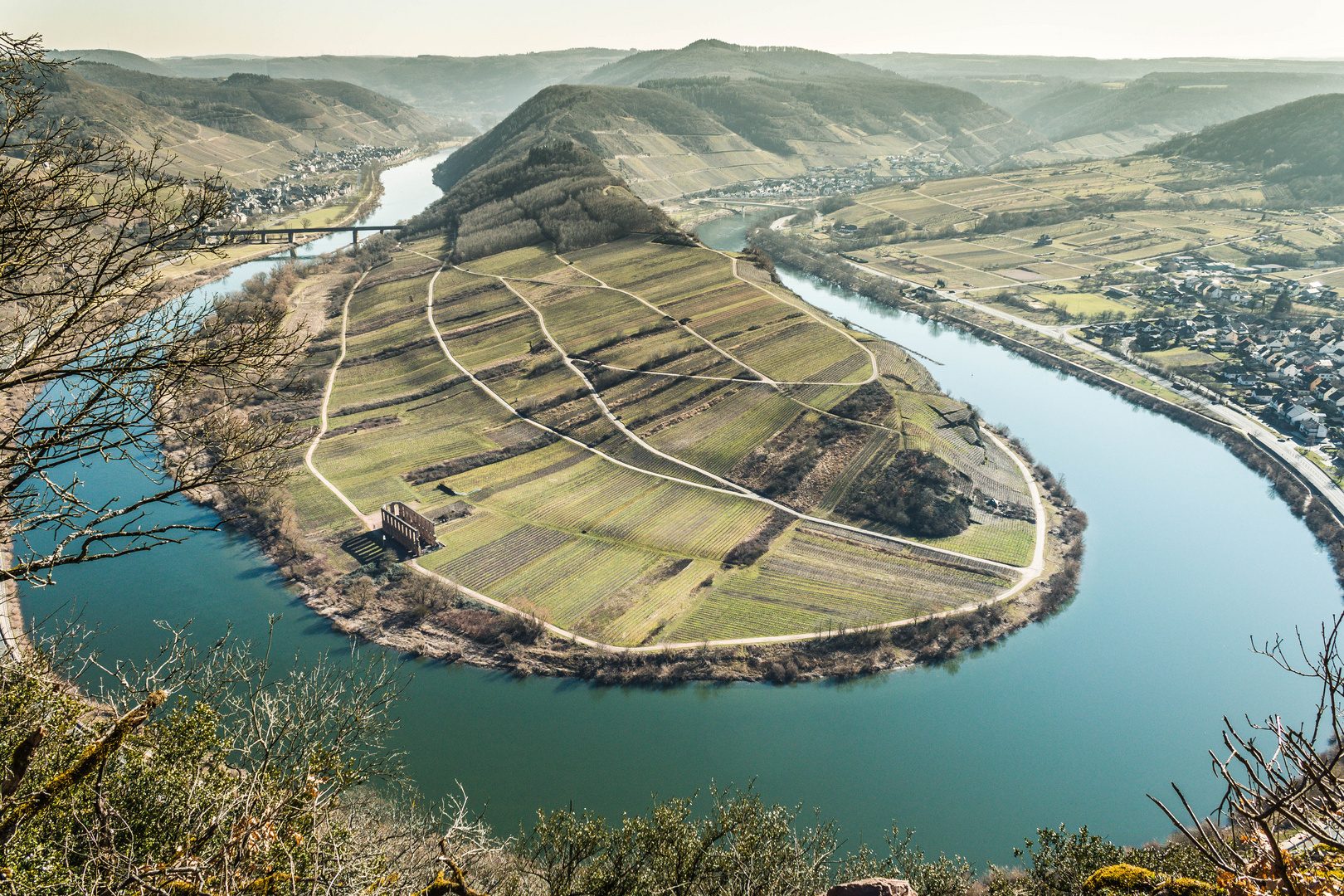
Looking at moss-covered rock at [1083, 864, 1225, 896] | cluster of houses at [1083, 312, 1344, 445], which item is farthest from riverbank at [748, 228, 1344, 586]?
moss-covered rock at [1083, 864, 1225, 896]

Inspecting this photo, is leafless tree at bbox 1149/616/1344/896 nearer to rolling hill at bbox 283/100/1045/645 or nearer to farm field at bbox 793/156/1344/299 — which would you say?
rolling hill at bbox 283/100/1045/645

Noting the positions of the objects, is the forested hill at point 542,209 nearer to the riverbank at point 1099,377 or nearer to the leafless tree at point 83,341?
the riverbank at point 1099,377

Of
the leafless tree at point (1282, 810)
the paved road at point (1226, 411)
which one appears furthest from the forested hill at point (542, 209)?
the leafless tree at point (1282, 810)

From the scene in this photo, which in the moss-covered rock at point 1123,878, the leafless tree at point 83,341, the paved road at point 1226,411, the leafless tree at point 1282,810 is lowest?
the paved road at point 1226,411

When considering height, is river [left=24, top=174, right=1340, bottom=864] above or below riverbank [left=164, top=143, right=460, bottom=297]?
below

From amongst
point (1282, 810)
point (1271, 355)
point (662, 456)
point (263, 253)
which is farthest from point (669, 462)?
point (263, 253)

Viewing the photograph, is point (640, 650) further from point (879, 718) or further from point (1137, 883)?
point (1137, 883)

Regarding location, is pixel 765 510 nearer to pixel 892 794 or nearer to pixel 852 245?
pixel 892 794
